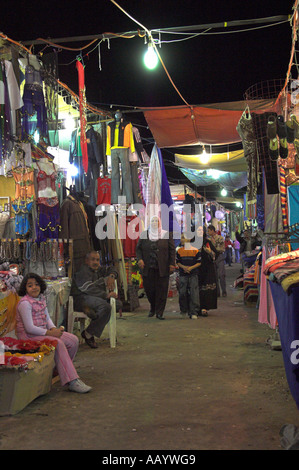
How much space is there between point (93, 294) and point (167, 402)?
9.44 ft

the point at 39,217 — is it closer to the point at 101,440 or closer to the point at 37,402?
the point at 37,402

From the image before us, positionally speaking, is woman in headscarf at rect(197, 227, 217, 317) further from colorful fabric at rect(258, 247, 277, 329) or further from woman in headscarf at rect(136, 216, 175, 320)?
colorful fabric at rect(258, 247, 277, 329)

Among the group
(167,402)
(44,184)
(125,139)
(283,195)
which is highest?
(125,139)

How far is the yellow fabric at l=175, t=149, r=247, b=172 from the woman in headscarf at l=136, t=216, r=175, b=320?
3453 mm

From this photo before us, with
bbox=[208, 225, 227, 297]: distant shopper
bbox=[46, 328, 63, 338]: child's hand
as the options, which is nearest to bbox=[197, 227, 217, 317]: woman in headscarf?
bbox=[208, 225, 227, 297]: distant shopper

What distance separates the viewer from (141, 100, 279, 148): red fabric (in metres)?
8.80

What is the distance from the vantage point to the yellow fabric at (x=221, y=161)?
12.0 metres

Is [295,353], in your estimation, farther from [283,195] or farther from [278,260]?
[283,195]

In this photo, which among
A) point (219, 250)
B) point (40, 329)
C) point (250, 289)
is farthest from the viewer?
point (219, 250)

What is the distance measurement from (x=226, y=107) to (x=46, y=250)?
4.20 meters

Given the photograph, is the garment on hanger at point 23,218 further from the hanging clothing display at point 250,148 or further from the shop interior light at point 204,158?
the shop interior light at point 204,158

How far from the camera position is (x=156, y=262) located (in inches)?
365

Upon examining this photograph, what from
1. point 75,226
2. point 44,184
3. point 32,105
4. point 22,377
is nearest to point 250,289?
point 75,226
